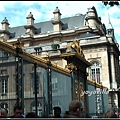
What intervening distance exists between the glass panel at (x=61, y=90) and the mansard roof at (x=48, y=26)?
122 ft

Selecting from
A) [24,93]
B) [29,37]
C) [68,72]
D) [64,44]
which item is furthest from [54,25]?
[24,93]

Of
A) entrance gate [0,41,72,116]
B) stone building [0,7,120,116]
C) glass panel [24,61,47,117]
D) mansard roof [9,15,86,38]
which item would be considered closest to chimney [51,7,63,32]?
stone building [0,7,120,116]

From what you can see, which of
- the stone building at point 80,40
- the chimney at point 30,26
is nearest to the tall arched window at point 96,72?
the stone building at point 80,40

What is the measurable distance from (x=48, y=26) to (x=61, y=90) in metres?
42.3

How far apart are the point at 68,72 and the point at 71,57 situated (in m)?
0.65

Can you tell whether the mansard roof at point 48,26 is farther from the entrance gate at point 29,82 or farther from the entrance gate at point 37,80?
the entrance gate at point 29,82

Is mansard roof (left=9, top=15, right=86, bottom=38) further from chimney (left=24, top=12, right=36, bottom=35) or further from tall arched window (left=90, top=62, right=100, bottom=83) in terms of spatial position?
tall arched window (left=90, top=62, right=100, bottom=83)

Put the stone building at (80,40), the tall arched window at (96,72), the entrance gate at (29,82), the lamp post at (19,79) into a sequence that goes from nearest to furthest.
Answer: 1. the entrance gate at (29,82)
2. the lamp post at (19,79)
3. the tall arched window at (96,72)
4. the stone building at (80,40)

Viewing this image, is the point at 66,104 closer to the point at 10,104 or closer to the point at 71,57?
the point at 71,57

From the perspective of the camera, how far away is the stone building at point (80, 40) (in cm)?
3578

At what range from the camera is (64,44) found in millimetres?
36188

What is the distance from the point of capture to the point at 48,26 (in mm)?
51969

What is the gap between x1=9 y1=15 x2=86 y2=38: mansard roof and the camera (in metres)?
48.7

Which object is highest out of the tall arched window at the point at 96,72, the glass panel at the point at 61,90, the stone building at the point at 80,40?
the stone building at the point at 80,40
